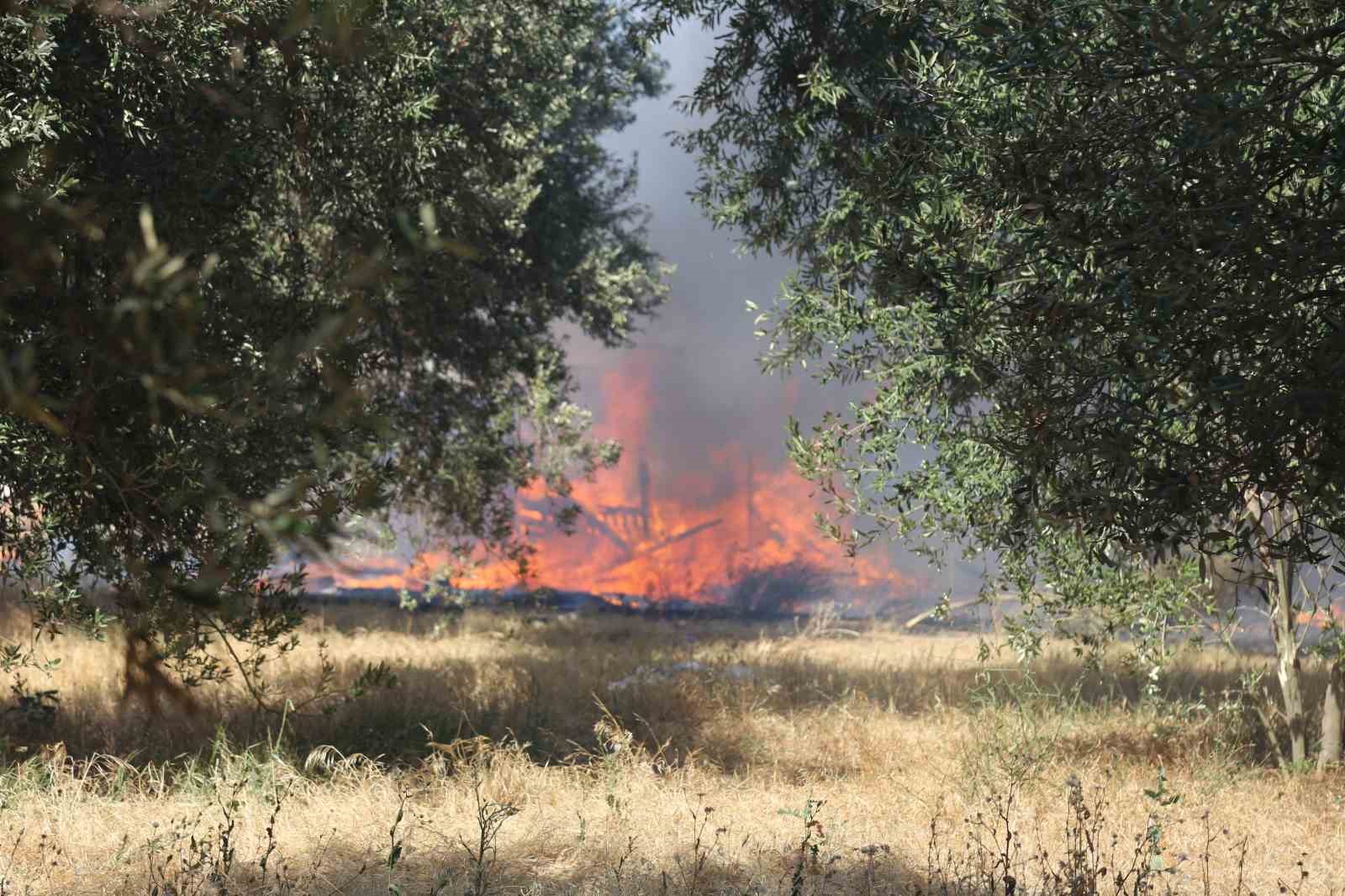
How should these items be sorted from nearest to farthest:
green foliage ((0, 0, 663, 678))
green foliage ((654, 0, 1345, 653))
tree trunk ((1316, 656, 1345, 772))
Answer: green foliage ((0, 0, 663, 678))
green foliage ((654, 0, 1345, 653))
tree trunk ((1316, 656, 1345, 772))

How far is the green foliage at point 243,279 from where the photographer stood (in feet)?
7.84

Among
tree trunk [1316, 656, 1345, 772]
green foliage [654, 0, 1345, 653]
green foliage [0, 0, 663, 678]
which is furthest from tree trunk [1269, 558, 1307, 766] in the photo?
green foliage [0, 0, 663, 678]

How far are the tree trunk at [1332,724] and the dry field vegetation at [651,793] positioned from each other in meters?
0.49

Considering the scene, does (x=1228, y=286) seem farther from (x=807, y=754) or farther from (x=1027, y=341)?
(x=807, y=754)

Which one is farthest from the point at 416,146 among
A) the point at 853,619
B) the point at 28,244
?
the point at 853,619

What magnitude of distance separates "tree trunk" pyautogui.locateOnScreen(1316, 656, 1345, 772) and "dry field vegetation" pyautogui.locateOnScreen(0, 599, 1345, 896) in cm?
49

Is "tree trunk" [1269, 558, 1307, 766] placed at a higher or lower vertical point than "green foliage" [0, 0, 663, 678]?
lower

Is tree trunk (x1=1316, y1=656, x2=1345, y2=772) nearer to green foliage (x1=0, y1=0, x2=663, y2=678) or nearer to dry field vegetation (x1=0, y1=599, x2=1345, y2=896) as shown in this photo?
dry field vegetation (x1=0, y1=599, x2=1345, y2=896)

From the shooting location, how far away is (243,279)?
32.7 feet

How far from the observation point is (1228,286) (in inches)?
227

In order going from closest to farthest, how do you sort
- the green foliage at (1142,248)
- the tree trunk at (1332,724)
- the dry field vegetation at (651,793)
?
the green foliage at (1142,248)
the dry field vegetation at (651,793)
the tree trunk at (1332,724)

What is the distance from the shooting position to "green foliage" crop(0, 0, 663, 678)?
2.39 m

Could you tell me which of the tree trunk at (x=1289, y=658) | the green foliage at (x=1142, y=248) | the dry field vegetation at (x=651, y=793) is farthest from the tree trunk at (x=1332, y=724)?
the green foliage at (x=1142, y=248)

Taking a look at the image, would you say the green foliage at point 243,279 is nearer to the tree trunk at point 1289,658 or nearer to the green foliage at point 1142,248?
the green foliage at point 1142,248
